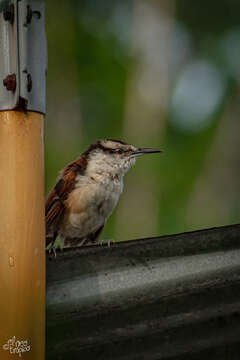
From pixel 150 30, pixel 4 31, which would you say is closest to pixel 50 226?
pixel 150 30

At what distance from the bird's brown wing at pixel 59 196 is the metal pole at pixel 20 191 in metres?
1.88

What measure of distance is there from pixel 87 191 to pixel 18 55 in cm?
194

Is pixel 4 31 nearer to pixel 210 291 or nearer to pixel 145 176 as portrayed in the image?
pixel 210 291

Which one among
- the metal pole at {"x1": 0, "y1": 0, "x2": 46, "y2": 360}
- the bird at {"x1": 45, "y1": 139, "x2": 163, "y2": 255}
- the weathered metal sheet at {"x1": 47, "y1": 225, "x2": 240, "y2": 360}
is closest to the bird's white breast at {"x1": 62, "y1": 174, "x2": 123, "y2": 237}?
the bird at {"x1": 45, "y1": 139, "x2": 163, "y2": 255}

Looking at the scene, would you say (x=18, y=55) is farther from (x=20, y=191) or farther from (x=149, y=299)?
(x=149, y=299)

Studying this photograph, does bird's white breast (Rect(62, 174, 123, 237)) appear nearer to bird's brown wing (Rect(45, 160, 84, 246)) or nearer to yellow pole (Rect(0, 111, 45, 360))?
bird's brown wing (Rect(45, 160, 84, 246))

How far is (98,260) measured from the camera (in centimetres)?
145

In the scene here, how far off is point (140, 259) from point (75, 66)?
2.81 meters

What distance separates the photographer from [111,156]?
340 cm

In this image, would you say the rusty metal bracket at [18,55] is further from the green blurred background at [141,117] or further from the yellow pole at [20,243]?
the green blurred background at [141,117]

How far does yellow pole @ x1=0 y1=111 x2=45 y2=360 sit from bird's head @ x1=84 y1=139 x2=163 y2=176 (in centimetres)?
198

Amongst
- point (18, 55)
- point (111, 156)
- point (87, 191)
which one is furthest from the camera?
point (111, 156)

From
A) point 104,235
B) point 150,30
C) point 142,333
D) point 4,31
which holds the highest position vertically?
point 150,30

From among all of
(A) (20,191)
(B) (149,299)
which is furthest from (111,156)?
(A) (20,191)
